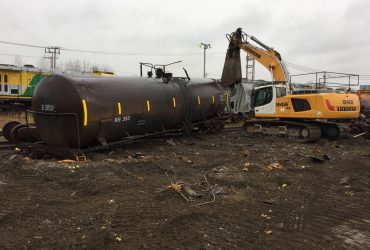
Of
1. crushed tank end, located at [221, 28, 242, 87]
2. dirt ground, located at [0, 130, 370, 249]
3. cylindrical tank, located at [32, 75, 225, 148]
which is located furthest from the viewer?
crushed tank end, located at [221, 28, 242, 87]

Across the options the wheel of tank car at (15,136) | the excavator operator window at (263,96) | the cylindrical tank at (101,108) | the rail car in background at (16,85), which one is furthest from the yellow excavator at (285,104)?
the rail car in background at (16,85)

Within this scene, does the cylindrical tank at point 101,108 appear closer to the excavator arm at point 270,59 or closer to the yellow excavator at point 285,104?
the yellow excavator at point 285,104

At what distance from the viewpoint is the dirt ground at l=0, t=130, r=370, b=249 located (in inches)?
209

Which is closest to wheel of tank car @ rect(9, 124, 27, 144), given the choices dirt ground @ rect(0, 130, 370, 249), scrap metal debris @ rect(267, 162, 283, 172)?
dirt ground @ rect(0, 130, 370, 249)

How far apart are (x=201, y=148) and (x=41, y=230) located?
8.88 meters

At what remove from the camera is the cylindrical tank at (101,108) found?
35.2 ft

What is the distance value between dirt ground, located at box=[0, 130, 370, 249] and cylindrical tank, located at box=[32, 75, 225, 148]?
0.86 meters

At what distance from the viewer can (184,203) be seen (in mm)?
6832

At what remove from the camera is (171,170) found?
9555 mm

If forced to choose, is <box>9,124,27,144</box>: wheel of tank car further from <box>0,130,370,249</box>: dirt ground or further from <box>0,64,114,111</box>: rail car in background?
<box>0,64,114,111</box>: rail car in background

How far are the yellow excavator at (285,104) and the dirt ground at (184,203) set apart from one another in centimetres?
516

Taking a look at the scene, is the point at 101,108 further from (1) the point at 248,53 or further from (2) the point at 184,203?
(1) the point at 248,53

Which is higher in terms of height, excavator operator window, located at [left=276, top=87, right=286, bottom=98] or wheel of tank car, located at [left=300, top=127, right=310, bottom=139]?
excavator operator window, located at [left=276, top=87, right=286, bottom=98]

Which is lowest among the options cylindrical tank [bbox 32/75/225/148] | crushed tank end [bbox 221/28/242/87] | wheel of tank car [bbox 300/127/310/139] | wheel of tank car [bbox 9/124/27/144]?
wheel of tank car [bbox 300/127/310/139]
